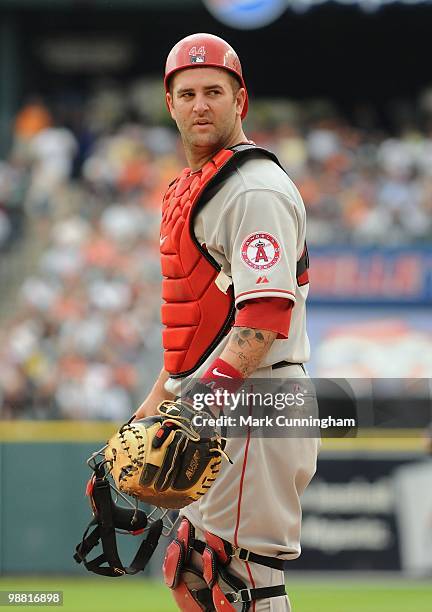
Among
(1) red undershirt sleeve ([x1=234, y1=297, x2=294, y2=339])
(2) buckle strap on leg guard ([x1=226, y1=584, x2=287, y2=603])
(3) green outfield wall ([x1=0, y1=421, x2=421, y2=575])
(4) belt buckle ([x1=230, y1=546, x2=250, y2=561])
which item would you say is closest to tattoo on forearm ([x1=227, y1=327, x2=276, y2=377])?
(1) red undershirt sleeve ([x1=234, y1=297, x2=294, y2=339])

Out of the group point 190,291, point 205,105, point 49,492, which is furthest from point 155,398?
point 49,492

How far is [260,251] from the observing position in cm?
333

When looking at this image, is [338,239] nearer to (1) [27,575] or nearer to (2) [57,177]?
(2) [57,177]

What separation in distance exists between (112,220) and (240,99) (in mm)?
10240

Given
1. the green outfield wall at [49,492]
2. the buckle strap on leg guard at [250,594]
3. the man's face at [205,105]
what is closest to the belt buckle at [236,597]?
the buckle strap on leg guard at [250,594]

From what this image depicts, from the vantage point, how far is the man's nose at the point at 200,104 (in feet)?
11.6

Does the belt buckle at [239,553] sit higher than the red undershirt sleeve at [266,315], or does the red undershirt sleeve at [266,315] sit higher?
the red undershirt sleeve at [266,315]

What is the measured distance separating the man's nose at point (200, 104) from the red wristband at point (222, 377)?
750 mm

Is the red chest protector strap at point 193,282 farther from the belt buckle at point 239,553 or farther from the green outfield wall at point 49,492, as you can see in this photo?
the green outfield wall at point 49,492

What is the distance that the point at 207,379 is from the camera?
3.29m

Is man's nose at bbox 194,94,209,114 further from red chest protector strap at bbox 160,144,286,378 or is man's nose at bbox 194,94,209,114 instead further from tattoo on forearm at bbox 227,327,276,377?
tattoo on forearm at bbox 227,327,276,377

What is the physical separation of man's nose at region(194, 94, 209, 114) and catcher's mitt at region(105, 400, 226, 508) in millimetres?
857

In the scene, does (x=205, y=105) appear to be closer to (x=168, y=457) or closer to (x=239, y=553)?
(x=168, y=457)

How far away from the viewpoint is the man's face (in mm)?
3543
